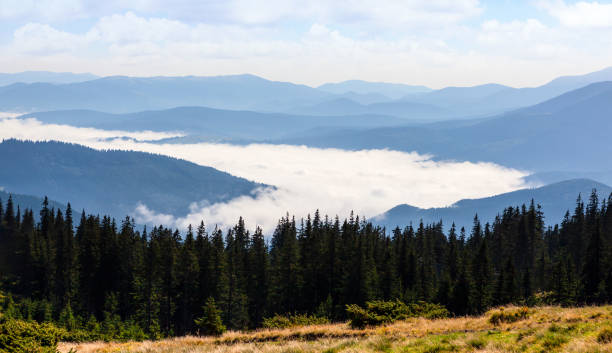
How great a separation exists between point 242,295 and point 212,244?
45.1 ft

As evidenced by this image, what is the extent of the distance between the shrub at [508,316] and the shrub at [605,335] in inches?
351

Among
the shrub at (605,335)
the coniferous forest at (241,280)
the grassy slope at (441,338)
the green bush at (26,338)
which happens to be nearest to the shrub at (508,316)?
the grassy slope at (441,338)

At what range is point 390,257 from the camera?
240 feet

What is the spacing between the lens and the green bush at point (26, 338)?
66.0ft

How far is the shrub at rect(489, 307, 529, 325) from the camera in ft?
92.0

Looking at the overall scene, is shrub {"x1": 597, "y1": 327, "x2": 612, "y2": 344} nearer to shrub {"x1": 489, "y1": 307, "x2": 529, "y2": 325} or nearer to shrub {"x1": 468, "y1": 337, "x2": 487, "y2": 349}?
shrub {"x1": 468, "y1": 337, "x2": 487, "y2": 349}

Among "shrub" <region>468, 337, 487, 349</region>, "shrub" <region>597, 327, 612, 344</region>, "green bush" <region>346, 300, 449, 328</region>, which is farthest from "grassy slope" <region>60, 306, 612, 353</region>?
"green bush" <region>346, 300, 449, 328</region>

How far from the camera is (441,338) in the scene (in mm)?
22906

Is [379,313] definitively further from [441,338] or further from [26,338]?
[26,338]

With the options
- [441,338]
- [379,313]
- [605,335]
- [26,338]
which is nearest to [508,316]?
[441,338]

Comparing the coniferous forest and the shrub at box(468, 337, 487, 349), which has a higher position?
the shrub at box(468, 337, 487, 349)

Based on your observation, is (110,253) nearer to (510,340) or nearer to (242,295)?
(242,295)

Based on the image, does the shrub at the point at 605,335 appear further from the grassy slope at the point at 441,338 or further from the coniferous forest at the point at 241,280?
the coniferous forest at the point at 241,280

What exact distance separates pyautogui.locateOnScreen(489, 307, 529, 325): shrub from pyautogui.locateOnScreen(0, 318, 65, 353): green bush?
22.3 m
